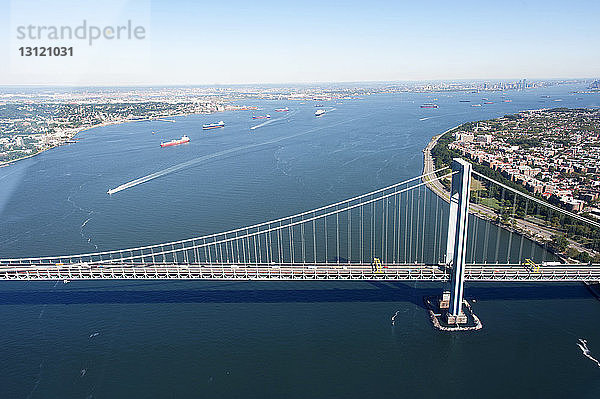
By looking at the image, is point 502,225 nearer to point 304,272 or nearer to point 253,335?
point 304,272

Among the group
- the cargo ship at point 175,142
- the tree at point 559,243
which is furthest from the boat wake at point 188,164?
the tree at point 559,243

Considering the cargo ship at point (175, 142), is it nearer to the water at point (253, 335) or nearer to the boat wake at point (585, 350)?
the water at point (253, 335)

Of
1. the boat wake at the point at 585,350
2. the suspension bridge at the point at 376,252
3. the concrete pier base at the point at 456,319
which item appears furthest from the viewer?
the suspension bridge at the point at 376,252

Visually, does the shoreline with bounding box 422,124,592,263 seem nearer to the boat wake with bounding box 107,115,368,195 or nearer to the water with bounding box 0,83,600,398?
the water with bounding box 0,83,600,398

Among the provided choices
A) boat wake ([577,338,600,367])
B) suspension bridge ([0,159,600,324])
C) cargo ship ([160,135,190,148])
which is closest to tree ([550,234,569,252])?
suspension bridge ([0,159,600,324])

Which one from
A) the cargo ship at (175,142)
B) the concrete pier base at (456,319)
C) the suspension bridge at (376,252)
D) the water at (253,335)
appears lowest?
the water at (253,335)

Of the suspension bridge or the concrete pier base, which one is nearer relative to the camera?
the concrete pier base
